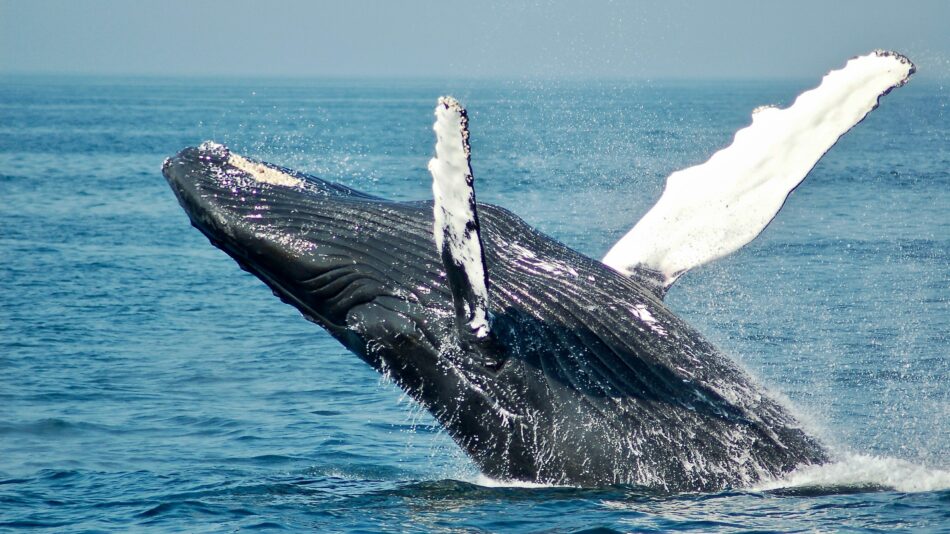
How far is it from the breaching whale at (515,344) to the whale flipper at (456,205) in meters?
0.40

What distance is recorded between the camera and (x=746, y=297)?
16.5 metres

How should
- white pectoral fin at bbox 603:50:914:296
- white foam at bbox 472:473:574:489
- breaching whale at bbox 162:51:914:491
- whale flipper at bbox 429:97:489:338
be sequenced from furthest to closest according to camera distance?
white pectoral fin at bbox 603:50:914:296 → white foam at bbox 472:473:574:489 → breaching whale at bbox 162:51:914:491 → whale flipper at bbox 429:97:489:338

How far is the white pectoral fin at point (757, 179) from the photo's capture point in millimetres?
7426

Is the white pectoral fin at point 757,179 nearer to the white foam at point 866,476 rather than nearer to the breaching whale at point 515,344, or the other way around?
the breaching whale at point 515,344

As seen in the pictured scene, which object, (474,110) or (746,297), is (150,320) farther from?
(474,110)

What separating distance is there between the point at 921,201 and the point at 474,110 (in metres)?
63.2

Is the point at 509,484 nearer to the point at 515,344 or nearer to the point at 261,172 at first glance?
the point at 515,344

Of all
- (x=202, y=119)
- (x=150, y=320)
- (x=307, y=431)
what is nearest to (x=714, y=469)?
(x=307, y=431)

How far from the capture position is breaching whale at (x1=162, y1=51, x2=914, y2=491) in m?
6.66

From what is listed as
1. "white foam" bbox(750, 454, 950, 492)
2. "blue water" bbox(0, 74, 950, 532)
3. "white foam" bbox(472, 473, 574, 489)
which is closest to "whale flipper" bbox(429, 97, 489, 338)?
"white foam" bbox(472, 473, 574, 489)

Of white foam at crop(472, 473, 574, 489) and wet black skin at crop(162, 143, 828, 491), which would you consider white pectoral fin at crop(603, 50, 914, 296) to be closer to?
wet black skin at crop(162, 143, 828, 491)

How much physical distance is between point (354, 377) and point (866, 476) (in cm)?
662

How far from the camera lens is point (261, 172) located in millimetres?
7039

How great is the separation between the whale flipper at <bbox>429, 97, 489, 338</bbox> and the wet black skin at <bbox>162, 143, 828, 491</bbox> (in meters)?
0.59
